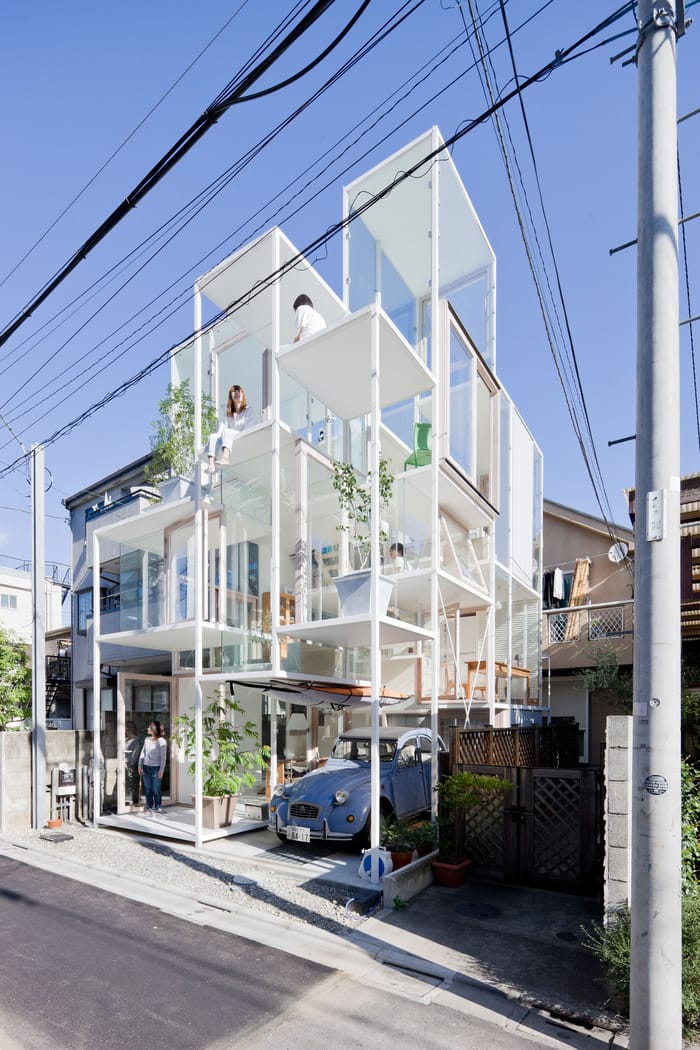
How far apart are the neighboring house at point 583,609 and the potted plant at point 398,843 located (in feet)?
27.6

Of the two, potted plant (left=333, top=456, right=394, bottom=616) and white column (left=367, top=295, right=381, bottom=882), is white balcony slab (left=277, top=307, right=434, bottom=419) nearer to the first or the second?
white column (left=367, top=295, right=381, bottom=882)

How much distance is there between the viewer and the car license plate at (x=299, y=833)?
8531mm

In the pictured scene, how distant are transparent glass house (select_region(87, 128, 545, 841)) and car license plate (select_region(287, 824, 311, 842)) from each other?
1.66 metres

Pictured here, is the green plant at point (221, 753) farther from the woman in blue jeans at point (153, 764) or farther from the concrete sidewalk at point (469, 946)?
the concrete sidewalk at point (469, 946)

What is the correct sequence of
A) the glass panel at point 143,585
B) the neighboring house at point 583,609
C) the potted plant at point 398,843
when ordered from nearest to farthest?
the potted plant at point 398,843 → the glass panel at point 143,585 → the neighboring house at point 583,609

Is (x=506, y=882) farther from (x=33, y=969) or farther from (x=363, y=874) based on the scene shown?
(x=33, y=969)

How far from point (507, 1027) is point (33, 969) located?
3.76 meters

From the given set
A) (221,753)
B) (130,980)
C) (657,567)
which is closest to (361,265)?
(221,753)

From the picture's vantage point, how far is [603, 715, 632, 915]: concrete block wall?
5055 millimetres

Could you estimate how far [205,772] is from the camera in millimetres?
10281

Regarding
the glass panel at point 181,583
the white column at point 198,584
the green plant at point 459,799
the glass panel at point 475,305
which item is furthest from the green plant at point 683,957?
the glass panel at point 475,305

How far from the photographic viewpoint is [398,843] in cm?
772

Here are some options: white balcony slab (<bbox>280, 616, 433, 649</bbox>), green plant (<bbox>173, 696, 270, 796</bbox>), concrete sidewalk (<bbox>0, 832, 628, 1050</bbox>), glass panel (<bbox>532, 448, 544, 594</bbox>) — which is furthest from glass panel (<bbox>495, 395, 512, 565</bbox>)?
concrete sidewalk (<bbox>0, 832, 628, 1050</bbox>)

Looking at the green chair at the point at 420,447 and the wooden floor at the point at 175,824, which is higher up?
the green chair at the point at 420,447
